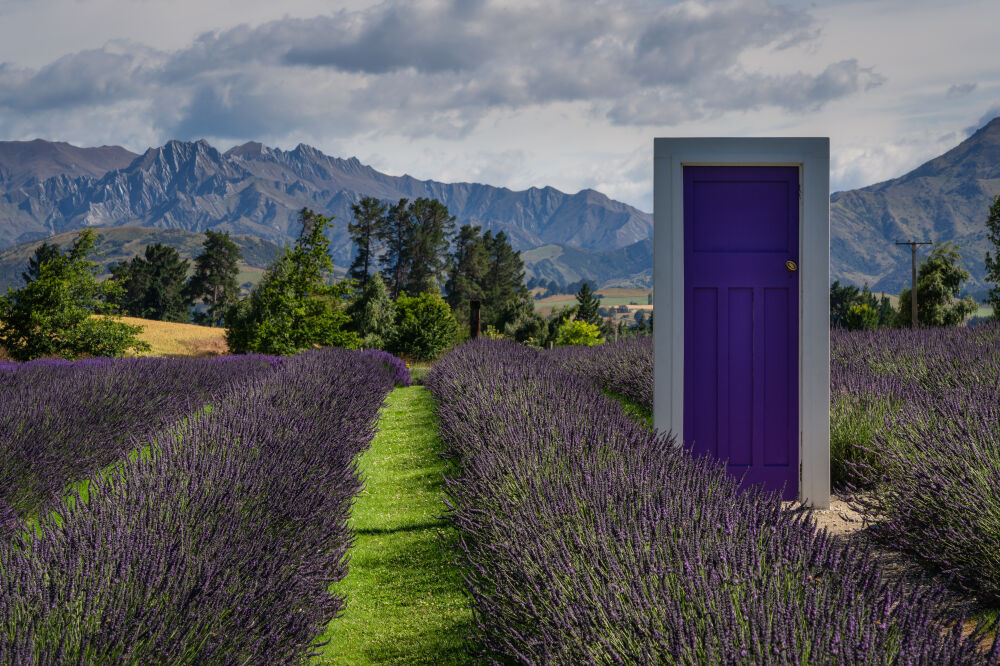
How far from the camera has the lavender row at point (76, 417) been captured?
163 inches

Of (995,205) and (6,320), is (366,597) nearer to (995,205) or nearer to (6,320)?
(6,320)

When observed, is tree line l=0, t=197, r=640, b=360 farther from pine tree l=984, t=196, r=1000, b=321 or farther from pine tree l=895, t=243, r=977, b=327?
pine tree l=984, t=196, r=1000, b=321

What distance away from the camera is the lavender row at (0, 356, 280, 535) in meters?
4.14

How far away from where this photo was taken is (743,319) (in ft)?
13.0

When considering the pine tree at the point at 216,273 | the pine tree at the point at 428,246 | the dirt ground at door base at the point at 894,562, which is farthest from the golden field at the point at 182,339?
the dirt ground at door base at the point at 894,562

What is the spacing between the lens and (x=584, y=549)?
179 cm

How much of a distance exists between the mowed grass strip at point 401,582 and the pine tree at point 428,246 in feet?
136

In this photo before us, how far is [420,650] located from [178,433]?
2.13 meters

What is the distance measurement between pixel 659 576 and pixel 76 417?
498cm

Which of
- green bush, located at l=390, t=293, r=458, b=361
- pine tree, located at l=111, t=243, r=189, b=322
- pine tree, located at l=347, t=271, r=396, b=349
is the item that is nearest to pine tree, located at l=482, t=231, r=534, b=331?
pine tree, located at l=347, t=271, r=396, b=349

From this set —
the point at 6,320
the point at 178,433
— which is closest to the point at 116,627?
the point at 178,433

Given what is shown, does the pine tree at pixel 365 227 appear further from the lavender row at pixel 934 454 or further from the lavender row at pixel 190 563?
the lavender row at pixel 190 563

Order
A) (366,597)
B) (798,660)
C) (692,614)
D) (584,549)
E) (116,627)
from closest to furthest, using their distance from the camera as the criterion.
Answer: (798,660) → (692,614) → (116,627) → (584,549) → (366,597)

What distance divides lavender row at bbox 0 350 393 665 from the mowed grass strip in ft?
0.70
